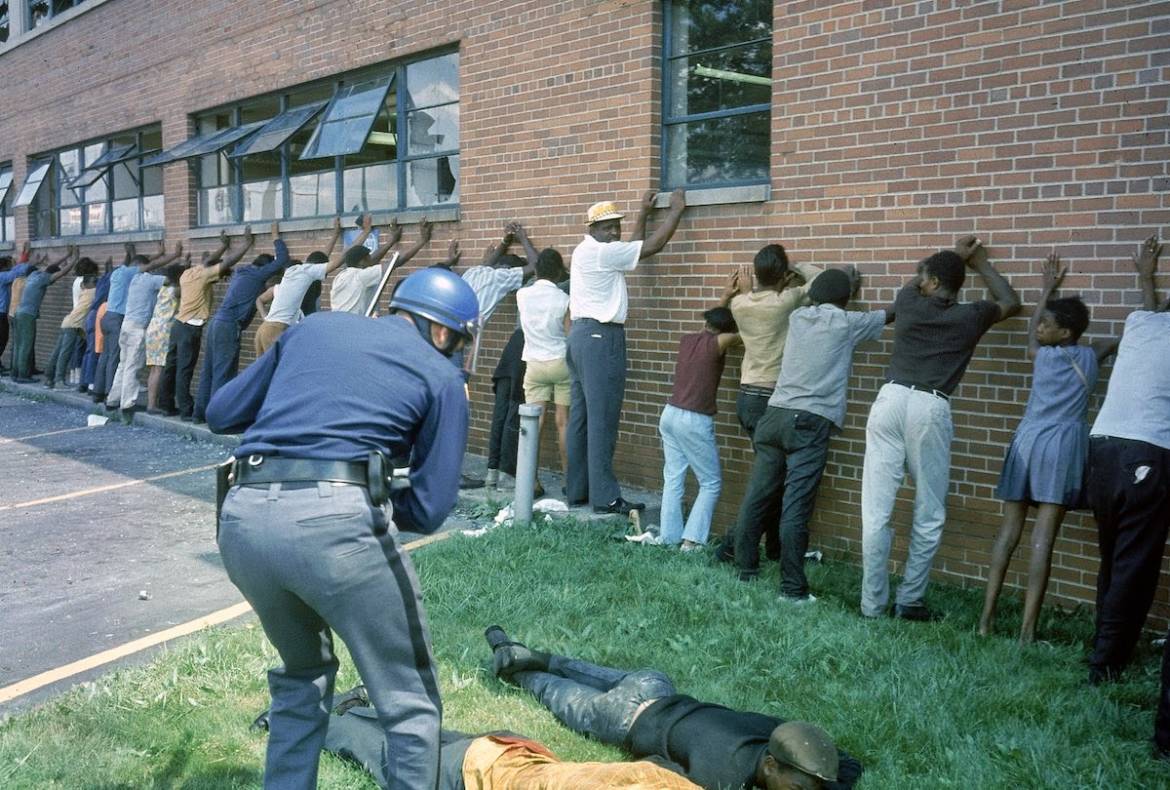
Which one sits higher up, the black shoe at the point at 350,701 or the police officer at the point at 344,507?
the police officer at the point at 344,507

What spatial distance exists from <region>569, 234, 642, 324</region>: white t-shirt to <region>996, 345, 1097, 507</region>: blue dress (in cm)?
324

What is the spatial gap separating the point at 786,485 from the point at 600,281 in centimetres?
238

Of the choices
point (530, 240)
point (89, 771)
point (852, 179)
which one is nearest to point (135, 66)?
point (530, 240)

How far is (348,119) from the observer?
11906mm

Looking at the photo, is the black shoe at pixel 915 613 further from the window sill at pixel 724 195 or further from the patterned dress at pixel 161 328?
the patterned dress at pixel 161 328

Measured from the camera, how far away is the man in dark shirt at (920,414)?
618cm

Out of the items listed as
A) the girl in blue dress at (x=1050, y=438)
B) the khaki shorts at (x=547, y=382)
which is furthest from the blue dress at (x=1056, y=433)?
the khaki shorts at (x=547, y=382)

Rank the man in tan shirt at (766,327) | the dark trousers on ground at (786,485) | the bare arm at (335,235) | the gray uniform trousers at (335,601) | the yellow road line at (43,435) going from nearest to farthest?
the gray uniform trousers at (335,601) → the dark trousers on ground at (786,485) → the man in tan shirt at (766,327) → the bare arm at (335,235) → the yellow road line at (43,435)

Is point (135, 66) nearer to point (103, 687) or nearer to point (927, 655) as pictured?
point (103, 687)

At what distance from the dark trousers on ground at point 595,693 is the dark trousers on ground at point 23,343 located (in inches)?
622

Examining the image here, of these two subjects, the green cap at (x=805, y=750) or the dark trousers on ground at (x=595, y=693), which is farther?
the dark trousers on ground at (x=595, y=693)

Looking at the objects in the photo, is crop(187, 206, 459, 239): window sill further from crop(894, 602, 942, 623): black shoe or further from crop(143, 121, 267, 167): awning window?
crop(894, 602, 942, 623): black shoe

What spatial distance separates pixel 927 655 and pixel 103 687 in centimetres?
404

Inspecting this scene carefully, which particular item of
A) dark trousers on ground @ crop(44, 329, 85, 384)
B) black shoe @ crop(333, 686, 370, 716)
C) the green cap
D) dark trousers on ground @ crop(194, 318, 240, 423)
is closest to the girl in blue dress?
the green cap
